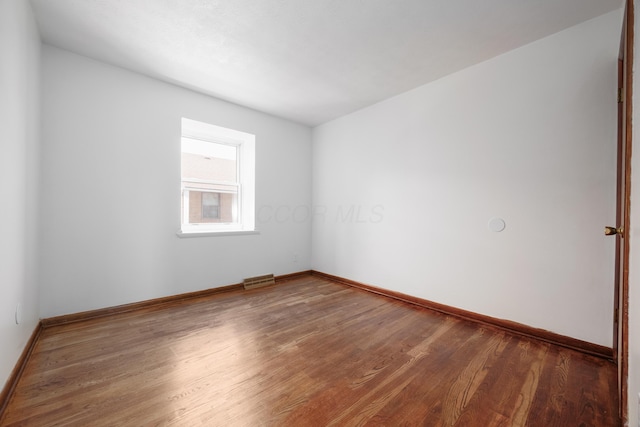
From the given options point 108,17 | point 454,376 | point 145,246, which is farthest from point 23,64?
point 454,376

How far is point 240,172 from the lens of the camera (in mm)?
3977

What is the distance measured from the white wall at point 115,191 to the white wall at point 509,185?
2248 millimetres

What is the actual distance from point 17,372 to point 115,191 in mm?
1635

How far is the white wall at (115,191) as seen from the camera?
7.71ft

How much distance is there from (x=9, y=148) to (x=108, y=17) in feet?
4.11

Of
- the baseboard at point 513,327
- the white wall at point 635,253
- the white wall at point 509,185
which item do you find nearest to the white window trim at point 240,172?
the white wall at point 509,185

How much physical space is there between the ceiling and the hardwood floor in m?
2.60

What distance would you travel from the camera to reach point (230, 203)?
12.7 feet

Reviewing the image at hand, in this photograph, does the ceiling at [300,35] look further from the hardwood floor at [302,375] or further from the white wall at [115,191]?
the hardwood floor at [302,375]

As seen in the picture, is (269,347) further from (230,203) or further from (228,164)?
(228,164)

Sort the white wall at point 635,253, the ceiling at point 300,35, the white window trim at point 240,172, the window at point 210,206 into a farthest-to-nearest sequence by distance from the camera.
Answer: the window at point 210,206 → the white window trim at point 240,172 → the ceiling at point 300,35 → the white wall at point 635,253

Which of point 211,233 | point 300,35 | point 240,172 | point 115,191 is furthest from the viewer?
point 240,172

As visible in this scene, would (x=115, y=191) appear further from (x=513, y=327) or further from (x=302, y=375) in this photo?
(x=513, y=327)

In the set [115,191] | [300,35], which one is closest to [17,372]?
[115,191]
